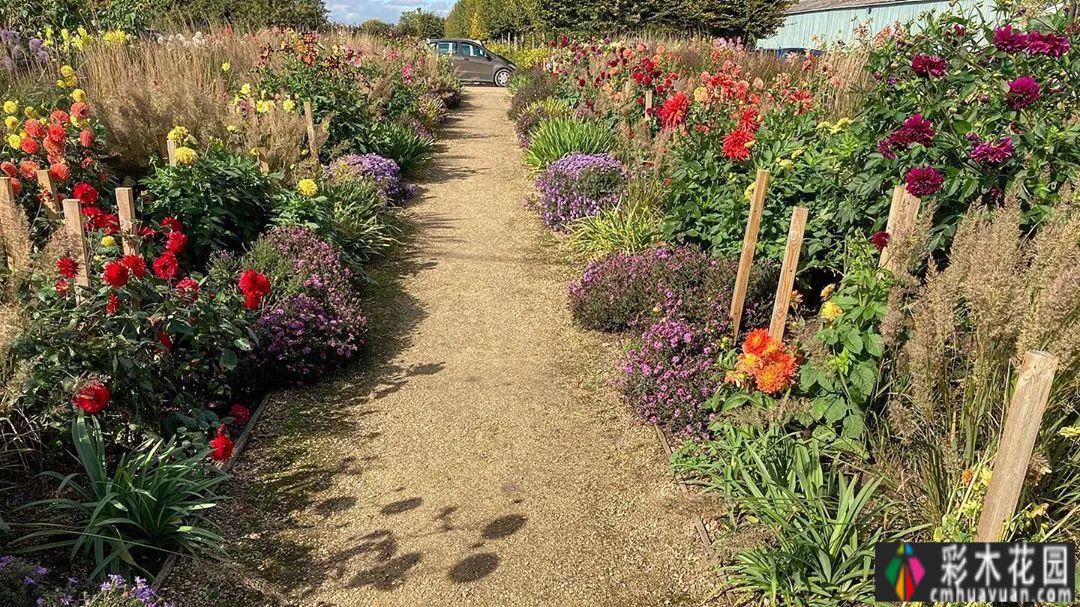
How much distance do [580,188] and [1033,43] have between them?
4.03 m

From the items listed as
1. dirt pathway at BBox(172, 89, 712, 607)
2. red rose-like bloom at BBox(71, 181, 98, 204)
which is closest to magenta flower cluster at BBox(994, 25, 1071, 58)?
dirt pathway at BBox(172, 89, 712, 607)

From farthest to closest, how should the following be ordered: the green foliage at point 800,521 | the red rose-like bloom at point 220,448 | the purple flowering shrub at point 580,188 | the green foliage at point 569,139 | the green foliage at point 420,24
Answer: the green foliage at point 420,24 → the green foliage at point 569,139 → the purple flowering shrub at point 580,188 → the red rose-like bloom at point 220,448 → the green foliage at point 800,521

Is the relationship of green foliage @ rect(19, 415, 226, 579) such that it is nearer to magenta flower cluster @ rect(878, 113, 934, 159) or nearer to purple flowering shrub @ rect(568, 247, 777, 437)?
purple flowering shrub @ rect(568, 247, 777, 437)

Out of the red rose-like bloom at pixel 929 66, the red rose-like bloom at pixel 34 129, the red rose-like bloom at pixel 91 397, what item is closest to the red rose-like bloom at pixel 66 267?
the red rose-like bloom at pixel 91 397

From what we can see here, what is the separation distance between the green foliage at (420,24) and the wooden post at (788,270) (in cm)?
4995

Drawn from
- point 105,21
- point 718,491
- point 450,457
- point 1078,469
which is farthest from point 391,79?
point 1078,469

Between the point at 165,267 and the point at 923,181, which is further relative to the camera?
the point at 165,267

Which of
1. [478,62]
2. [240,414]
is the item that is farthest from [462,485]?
[478,62]

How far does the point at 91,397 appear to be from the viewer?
7.86ft

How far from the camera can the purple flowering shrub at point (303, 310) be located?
12.2 ft

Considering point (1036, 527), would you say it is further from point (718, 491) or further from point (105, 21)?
point (105, 21)

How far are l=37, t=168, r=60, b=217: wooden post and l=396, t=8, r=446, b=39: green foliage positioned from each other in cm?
4872

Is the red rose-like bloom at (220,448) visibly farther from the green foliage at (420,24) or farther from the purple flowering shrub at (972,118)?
the green foliage at (420,24)

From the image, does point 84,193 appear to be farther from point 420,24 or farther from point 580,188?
point 420,24
